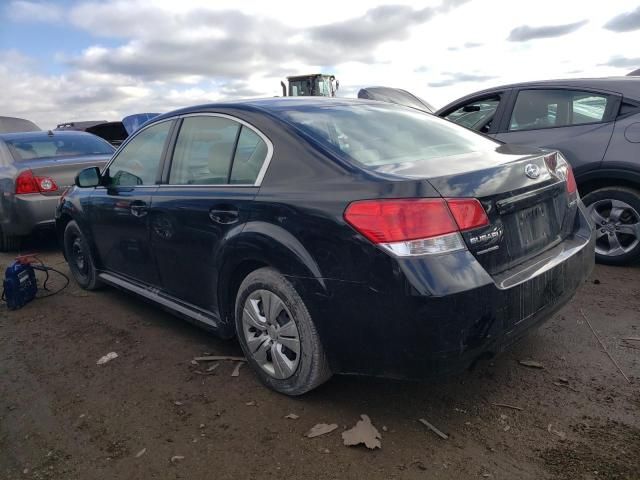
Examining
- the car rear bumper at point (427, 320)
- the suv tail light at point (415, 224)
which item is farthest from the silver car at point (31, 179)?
the suv tail light at point (415, 224)

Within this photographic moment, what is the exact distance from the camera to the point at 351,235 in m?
2.22

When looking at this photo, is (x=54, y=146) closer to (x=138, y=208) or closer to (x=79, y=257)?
(x=79, y=257)

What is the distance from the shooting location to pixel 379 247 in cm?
215

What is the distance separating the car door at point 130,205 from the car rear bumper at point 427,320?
162 cm

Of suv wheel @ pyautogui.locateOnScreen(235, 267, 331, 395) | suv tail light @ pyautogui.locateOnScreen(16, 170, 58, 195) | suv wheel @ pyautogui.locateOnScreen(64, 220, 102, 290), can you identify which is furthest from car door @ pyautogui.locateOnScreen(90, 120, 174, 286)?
suv tail light @ pyautogui.locateOnScreen(16, 170, 58, 195)

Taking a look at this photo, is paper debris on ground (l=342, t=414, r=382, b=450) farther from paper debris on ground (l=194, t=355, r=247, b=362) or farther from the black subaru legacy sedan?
paper debris on ground (l=194, t=355, r=247, b=362)

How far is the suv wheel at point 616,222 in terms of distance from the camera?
Answer: 4406mm

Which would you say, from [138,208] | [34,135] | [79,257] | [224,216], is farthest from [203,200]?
[34,135]

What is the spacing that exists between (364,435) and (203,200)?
1.55 m

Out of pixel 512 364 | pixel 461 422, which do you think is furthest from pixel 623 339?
pixel 461 422

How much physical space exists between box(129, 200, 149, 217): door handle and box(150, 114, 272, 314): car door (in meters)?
0.13

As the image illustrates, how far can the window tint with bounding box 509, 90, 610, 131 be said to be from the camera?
4637 mm

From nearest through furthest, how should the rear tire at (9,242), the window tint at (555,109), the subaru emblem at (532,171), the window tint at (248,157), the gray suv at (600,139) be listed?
the subaru emblem at (532,171) < the window tint at (248,157) < the gray suv at (600,139) < the window tint at (555,109) < the rear tire at (9,242)

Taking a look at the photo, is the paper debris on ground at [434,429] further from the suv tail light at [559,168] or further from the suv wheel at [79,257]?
the suv wheel at [79,257]
